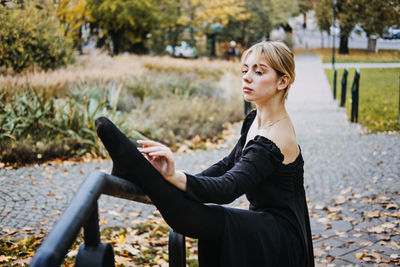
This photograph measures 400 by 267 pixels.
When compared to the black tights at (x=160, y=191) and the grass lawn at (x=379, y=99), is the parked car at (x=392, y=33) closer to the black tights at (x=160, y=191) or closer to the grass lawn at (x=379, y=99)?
the grass lawn at (x=379, y=99)

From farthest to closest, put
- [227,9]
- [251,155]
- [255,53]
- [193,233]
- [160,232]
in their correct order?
1. [227,9]
2. [160,232]
3. [255,53]
4. [251,155]
5. [193,233]

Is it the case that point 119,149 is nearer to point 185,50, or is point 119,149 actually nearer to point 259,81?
point 259,81

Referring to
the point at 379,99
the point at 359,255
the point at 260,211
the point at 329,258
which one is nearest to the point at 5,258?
the point at 260,211

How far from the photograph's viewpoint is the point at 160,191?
147 centimetres

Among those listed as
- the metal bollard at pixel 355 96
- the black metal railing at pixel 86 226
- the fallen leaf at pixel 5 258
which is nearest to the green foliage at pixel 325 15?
the metal bollard at pixel 355 96

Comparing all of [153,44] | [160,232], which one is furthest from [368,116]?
[153,44]

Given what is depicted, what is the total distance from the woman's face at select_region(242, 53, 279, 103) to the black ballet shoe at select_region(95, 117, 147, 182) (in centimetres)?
77

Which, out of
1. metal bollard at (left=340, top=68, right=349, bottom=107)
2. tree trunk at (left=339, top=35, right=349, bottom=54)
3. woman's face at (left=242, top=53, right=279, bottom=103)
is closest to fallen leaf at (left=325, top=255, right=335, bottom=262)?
woman's face at (left=242, top=53, right=279, bottom=103)

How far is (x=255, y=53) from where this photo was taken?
2008 mm

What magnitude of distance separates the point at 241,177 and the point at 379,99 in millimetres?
10088

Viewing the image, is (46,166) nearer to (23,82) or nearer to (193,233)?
(23,82)

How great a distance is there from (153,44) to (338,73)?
35.9 feet

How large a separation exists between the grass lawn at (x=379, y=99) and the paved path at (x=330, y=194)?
70 centimetres

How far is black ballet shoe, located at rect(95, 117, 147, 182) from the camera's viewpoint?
134cm
